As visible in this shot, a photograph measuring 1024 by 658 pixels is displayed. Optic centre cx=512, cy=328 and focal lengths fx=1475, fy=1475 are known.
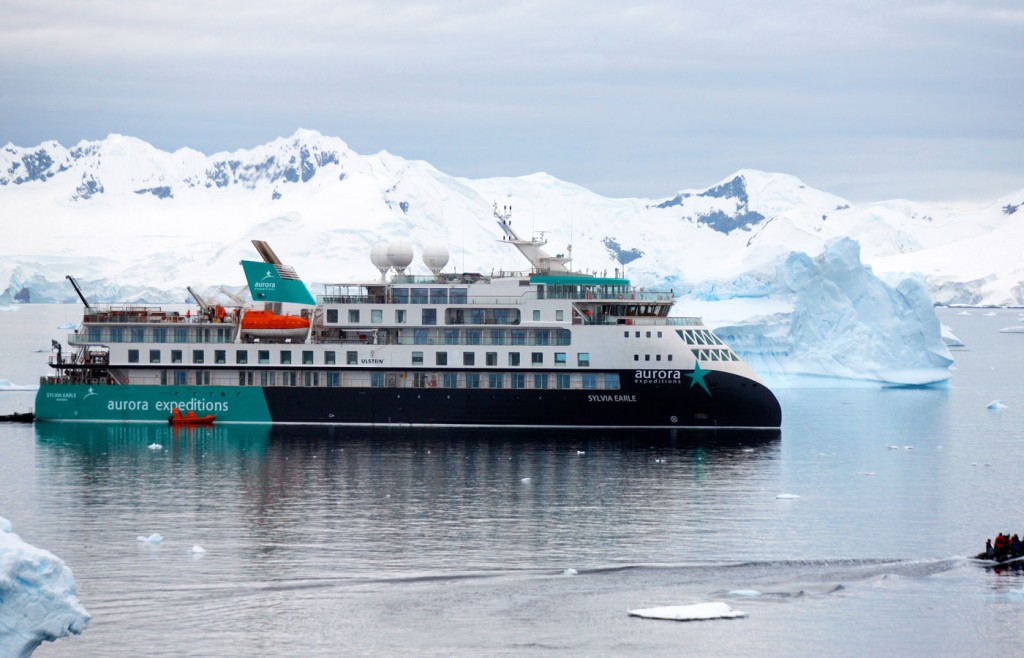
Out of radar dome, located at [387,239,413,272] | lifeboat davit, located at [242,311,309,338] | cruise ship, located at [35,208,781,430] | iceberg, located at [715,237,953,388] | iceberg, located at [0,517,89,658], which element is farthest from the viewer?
iceberg, located at [715,237,953,388]

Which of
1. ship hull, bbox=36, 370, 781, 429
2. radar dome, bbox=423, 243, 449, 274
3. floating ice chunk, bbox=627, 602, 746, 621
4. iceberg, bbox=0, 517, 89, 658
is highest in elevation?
radar dome, bbox=423, 243, 449, 274

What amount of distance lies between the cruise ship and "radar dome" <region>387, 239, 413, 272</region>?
15 cm

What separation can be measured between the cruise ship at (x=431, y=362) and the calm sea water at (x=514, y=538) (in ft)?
6.32

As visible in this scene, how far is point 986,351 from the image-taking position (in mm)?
147375

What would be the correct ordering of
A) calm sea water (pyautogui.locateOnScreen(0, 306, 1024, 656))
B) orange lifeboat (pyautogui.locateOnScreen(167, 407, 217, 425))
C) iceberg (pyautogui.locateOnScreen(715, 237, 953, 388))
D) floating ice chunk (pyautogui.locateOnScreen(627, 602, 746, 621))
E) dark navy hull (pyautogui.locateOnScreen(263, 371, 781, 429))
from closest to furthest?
calm sea water (pyautogui.locateOnScreen(0, 306, 1024, 656)) < floating ice chunk (pyautogui.locateOnScreen(627, 602, 746, 621)) < dark navy hull (pyautogui.locateOnScreen(263, 371, 781, 429)) < orange lifeboat (pyautogui.locateOnScreen(167, 407, 217, 425)) < iceberg (pyautogui.locateOnScreen(715, 237, 953, 388))

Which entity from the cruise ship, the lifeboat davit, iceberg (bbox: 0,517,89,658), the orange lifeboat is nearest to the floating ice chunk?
iceberg (bbox: 0,517,89,658)

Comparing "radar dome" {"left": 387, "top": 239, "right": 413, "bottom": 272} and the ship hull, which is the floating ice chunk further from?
"radar dome" {"left": 387, "top": 239, "right": 413, "bottom": 272}

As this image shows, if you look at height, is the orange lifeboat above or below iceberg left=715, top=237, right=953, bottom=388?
below

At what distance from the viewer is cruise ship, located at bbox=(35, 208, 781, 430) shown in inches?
2328

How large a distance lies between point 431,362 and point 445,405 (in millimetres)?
1856

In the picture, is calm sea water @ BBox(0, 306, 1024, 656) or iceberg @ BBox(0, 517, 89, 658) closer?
iceberg @ BBox(0, 517, 89, 658)

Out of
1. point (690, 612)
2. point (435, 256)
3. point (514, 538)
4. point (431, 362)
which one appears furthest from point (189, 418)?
point (690, 612)

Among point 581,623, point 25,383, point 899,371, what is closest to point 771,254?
point 899,371

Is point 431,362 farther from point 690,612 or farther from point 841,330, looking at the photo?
point 841,330
